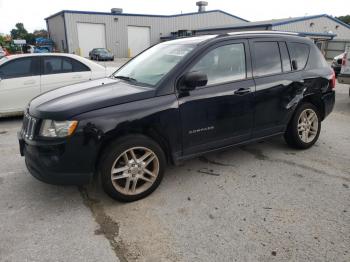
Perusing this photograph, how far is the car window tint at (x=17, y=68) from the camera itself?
6.59 meters

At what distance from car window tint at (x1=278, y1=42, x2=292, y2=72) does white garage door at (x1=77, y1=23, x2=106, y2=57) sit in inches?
1488

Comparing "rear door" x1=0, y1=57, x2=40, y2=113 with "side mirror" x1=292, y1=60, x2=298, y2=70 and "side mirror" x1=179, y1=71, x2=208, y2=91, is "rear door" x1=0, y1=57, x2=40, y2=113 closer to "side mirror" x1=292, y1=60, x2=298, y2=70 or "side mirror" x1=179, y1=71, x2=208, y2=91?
"side mirror" x1=179, y1=71, x2=208, y2=91

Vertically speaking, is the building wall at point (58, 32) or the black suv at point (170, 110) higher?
the building wall at point (58, 32)

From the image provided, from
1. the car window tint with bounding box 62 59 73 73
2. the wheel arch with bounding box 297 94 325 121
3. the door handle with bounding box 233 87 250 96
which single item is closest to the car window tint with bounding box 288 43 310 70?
the wheel arch with bounding box 297 94 325 121

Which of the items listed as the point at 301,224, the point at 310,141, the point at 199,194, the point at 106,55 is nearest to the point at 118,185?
the point at 199,194

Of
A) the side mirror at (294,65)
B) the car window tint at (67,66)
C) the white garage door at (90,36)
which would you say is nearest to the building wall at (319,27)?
the white garage door at (90,36)

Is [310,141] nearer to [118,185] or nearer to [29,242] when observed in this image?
[118,185]

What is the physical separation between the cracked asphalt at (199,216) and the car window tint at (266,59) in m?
1.28

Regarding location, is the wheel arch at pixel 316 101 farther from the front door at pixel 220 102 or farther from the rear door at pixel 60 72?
the rear door at pixel 60 72

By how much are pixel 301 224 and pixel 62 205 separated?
2440 millimetres

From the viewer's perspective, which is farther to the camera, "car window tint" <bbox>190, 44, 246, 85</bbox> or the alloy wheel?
"car window tint" <bbox>190, 44, 246, 85</bbox>

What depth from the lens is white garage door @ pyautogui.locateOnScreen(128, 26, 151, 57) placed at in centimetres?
4269

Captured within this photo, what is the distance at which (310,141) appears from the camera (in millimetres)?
4887

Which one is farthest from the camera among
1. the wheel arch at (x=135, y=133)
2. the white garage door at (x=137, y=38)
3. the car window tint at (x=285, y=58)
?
the white garage door at (x=137, y=38)
